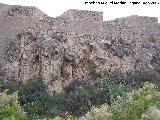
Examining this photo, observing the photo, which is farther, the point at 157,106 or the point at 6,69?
the point at 6,69

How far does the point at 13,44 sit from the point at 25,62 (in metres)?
1.75

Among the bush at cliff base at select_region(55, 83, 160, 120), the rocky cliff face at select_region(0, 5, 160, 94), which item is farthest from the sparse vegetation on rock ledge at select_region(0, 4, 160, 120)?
the bush at cliff base at select_region(55, 83, 160, 120)

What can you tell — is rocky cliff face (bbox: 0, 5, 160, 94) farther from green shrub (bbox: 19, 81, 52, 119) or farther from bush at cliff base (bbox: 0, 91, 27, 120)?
bush at cliff base (bbox: 0, 91, 27, 120)

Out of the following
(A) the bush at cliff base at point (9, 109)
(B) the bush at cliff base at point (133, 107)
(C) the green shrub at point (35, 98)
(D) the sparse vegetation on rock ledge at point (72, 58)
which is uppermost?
(B) the bush at cliff base at point (133, 107)

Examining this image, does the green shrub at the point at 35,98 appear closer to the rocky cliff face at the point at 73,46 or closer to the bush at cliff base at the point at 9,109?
the rocky cliff face at the point at 73,46

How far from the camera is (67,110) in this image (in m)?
35.5

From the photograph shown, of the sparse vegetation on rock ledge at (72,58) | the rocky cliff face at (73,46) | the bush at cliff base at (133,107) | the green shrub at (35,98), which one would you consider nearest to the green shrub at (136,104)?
the bush at cliff base at (133,107)

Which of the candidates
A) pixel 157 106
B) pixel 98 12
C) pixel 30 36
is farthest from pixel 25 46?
pixel 157 106

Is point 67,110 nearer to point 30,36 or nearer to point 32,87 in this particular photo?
point 32,87

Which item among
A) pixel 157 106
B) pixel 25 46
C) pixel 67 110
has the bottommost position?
pixel 67 110

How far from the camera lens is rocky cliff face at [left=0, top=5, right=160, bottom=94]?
39062mm

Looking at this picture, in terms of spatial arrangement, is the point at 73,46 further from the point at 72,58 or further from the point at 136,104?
the point at 136,104

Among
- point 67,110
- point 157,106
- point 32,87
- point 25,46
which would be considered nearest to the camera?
point 157,106

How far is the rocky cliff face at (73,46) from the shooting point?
128 ft
